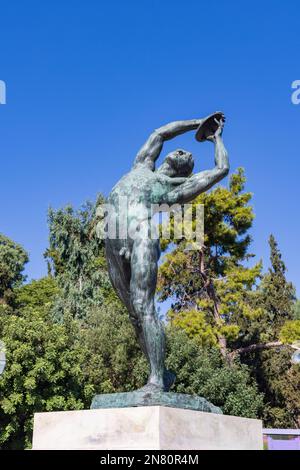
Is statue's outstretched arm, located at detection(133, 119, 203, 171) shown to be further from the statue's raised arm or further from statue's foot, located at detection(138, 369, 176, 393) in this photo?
statue's foot, located at detection(138, 369, 176, 393)

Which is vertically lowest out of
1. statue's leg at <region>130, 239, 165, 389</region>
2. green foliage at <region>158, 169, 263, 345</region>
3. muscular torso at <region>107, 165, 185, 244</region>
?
statue's leg at <region>130, 239, 165, 389</region>

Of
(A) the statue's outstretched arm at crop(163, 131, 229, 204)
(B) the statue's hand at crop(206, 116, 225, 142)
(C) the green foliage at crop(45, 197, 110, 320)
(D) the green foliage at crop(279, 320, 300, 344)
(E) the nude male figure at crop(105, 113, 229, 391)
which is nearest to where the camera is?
(E) the nude male figure at crop(105, 113, 229, 391)

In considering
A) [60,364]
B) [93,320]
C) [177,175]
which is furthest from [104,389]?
[177,175]

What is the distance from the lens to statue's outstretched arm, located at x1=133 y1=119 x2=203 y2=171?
7184 millimetres

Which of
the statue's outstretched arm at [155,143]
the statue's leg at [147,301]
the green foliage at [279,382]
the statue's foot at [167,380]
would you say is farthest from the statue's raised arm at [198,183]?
the green foliage at [279,382]

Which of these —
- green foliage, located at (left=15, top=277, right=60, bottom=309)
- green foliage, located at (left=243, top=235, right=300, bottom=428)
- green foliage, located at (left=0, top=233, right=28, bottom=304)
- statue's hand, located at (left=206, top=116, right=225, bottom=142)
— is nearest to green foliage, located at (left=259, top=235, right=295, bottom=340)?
green foliage, located at (left=243, top=235, right=300, bottom=428)

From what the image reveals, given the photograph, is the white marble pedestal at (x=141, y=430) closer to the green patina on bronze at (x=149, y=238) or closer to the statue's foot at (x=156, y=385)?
the green patina on bronze at (x=149, y=238)

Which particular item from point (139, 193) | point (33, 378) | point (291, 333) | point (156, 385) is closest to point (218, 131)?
point (139, 193)

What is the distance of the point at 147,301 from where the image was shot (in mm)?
6258

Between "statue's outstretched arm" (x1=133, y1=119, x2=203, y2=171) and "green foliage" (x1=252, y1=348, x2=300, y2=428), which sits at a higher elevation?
"green foliage" (x1=252, y1=348, x2=300, y2=428)

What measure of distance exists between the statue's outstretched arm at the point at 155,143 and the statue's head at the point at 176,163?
163 millimetres

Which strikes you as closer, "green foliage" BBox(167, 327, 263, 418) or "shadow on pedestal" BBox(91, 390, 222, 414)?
"shadow on pedestal" BBox(91, 390, 222, 414)
